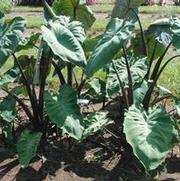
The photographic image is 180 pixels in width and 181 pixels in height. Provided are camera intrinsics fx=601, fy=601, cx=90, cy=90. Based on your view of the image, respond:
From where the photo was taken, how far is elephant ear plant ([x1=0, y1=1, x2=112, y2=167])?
4.19 m

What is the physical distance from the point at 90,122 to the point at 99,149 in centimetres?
39

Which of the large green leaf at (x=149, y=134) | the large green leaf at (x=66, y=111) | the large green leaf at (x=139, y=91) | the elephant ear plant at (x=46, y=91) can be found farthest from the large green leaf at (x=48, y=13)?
the large green leaf at (x=149, y=134)

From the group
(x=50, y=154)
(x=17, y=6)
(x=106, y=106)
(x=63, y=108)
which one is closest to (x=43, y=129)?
(x=50, y=154)

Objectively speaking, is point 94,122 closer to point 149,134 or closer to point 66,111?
point 66,111

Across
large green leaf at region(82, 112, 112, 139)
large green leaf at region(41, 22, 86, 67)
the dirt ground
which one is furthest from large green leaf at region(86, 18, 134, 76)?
the dirt ground

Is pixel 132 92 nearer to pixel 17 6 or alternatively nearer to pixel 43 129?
pixel 43 129

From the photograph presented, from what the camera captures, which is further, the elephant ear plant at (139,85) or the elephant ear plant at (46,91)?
the elephant ear plant at (46,91)

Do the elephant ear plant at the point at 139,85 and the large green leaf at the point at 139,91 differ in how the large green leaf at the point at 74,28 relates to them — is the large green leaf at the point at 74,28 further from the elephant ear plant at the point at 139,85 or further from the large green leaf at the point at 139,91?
the large green leaf at the point at 139,91

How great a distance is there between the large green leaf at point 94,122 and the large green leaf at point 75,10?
3.33 feet

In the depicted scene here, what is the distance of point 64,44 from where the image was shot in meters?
4.29

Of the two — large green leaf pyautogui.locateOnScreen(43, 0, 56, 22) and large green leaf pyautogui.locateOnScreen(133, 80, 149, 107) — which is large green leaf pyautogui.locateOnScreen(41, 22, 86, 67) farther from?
large green leaf pyautogui.locateOnScreen(133, 80, 149, 107)

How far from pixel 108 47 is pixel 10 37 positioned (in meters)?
0.74

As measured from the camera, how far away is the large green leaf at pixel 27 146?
4.29 metres

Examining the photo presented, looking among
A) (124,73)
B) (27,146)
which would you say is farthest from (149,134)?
(27,146)
